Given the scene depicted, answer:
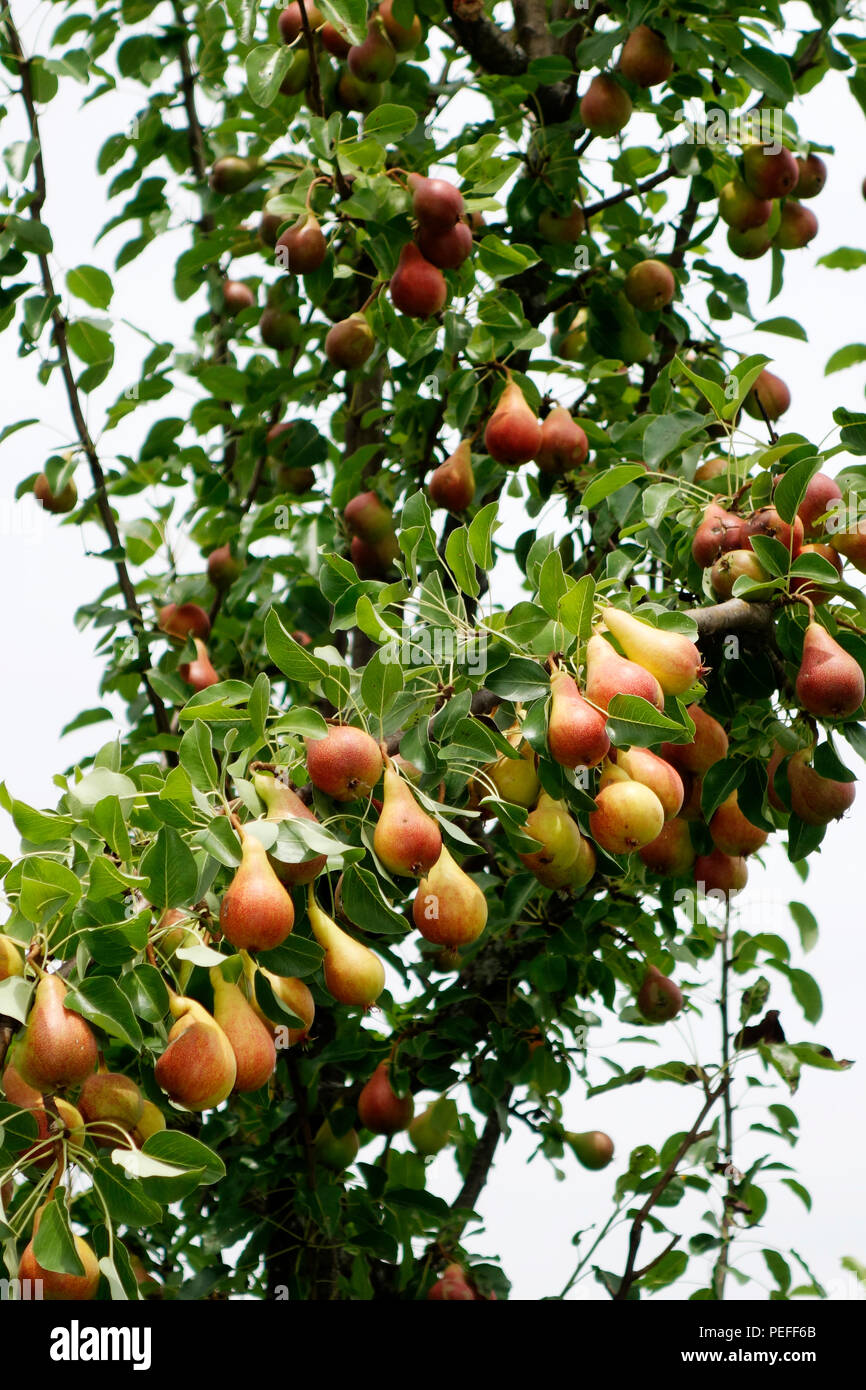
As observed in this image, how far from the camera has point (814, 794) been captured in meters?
1.44

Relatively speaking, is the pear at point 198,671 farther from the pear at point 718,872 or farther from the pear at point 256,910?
the pear at point 256,910

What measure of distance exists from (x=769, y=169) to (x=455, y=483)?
2.28 feet

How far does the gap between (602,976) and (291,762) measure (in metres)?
0.88

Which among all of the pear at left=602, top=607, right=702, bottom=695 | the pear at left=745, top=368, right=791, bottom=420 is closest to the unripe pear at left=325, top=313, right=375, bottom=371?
the pear at left=745, top=368, right=791, bottom=420

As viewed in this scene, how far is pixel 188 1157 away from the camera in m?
1.04

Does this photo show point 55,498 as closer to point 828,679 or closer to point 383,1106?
point 383,1106

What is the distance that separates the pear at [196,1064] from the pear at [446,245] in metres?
1.14

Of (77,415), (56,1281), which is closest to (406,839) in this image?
(56,1281)

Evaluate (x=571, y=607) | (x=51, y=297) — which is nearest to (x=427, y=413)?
A: (x=51, y=297)

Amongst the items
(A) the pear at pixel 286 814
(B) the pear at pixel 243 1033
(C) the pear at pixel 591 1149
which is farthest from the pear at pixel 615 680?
(C) the pear at pixel 591 1149

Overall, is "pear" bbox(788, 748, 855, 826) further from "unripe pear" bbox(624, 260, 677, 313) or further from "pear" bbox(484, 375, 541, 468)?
→ "unripe pear" bbox(624, 260, 677, 313)

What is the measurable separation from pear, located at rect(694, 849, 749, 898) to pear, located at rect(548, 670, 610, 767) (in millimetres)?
573

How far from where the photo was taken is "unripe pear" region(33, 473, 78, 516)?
6.91 feet
